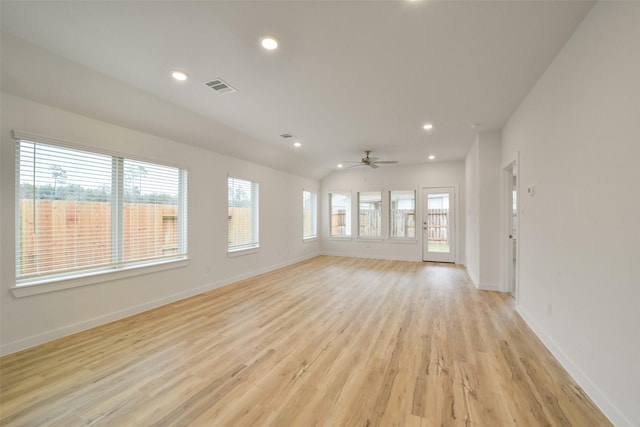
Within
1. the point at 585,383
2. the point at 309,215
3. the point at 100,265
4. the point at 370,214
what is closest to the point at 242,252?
the point at 100,265

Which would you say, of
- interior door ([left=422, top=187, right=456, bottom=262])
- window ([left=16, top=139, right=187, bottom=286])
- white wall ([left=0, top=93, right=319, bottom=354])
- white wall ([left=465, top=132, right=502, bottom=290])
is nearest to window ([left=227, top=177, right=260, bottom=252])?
white wall ([left=0, top=93, right=319, bottom=354])

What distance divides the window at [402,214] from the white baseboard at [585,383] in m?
4.88

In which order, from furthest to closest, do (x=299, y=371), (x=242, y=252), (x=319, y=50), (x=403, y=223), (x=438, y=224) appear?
(x=403, y=223) → (x=438, y=224) → (x=242, y=252) → (x=319, y=50) → (x=299, y=371)

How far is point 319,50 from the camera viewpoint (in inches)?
92.3

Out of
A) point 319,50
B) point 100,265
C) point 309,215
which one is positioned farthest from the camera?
point 309,215

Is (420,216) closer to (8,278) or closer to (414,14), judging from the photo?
(414,14)

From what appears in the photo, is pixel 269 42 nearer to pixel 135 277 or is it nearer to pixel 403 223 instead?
pixel 135 277

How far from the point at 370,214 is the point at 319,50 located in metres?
6.34

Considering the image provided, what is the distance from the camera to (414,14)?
1920 mm

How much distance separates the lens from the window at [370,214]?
8.11m

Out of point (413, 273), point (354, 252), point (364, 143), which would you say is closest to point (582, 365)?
point (413, 273)

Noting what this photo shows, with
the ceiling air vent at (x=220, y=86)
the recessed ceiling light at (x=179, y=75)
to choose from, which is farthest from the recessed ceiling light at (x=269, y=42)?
the recessed ceiling light at (x=179, y=75)

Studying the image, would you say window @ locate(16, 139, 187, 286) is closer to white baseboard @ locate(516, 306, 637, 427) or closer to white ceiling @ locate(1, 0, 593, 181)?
white ceiling @ locate(1, 0, 593, 181)

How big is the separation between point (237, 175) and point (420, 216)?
5.29m
